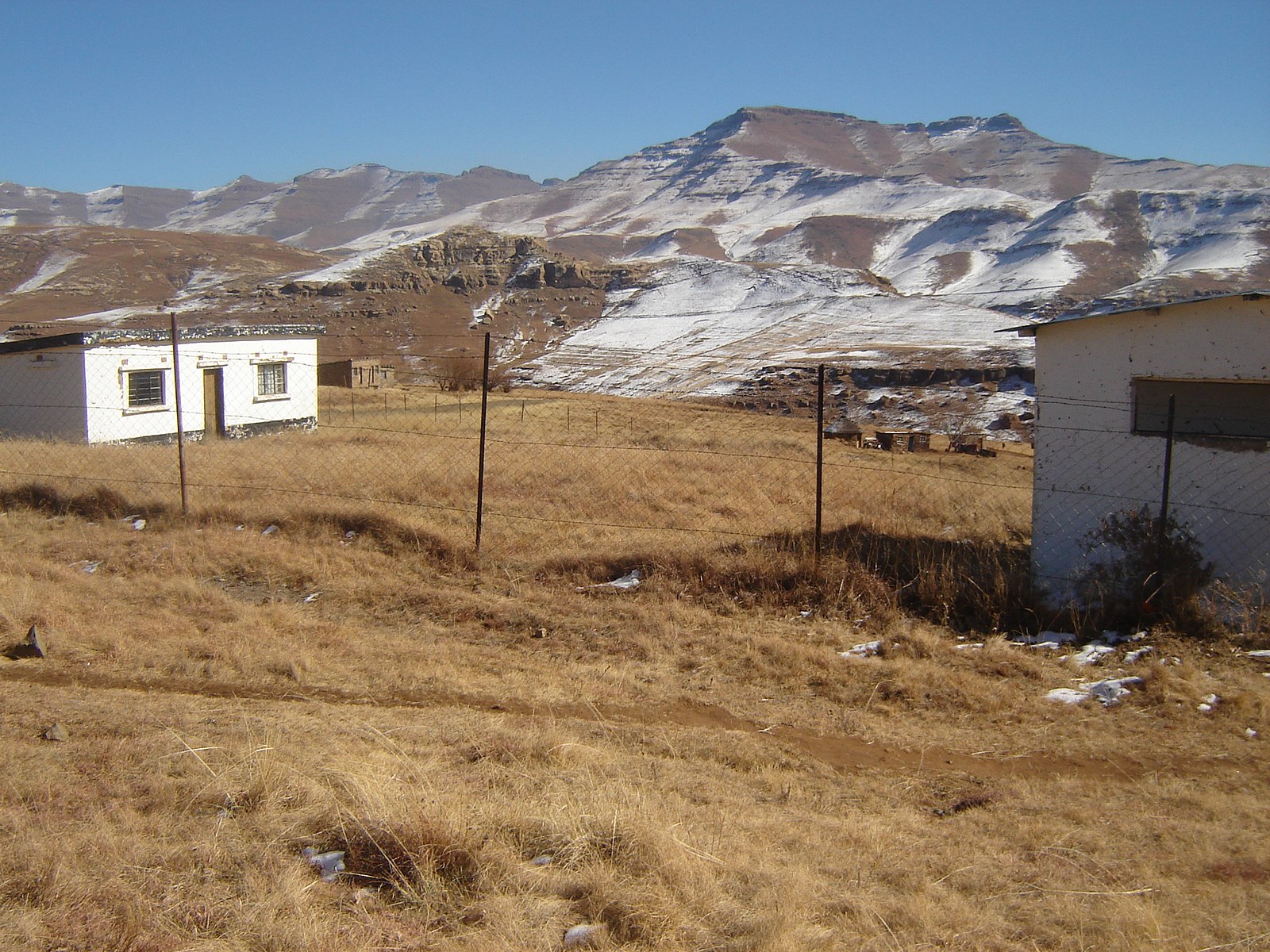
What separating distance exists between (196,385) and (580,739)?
1882 cm

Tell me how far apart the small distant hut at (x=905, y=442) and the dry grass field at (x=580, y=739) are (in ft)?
40.9

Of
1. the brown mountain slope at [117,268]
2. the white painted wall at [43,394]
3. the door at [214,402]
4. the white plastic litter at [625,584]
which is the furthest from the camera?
the brown mountain slope at [117,268]

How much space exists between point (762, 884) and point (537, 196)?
632 feet

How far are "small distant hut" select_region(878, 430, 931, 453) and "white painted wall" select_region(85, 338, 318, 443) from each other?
15.0 meters

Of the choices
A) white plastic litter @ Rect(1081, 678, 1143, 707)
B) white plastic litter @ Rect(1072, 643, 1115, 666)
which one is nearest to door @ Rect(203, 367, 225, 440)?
white plastic litter @ Rect(1072, 643, 1115, 666)

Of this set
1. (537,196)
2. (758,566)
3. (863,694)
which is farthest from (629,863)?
(537,196)

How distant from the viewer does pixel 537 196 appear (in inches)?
7303

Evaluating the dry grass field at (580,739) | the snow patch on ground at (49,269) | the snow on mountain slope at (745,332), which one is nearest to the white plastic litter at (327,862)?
the dry grass field at (580,739)

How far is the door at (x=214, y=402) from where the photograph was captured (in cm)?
2088

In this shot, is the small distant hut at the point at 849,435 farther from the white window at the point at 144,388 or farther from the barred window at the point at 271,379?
the white window at the point at 144,388

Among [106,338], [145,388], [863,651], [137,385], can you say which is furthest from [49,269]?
[863,651]

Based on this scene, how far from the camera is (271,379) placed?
22562 millimetres

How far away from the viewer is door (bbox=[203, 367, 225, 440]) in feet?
68.5

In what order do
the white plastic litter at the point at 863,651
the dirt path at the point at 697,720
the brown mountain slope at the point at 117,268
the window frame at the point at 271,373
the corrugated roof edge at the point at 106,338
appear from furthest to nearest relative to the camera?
the brown mountain slope at the point at 117,268, the window frame at the point at 271,373, the corrugated roof edge at the point at 106,338, the white plastic litter at the point at 863,651, the dirt path at the point at 697,720
